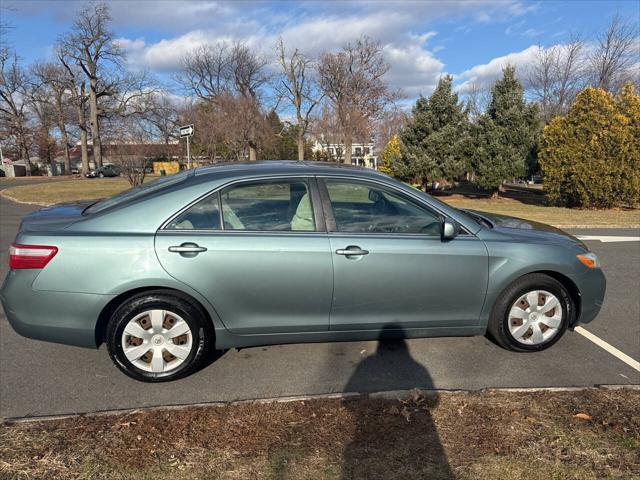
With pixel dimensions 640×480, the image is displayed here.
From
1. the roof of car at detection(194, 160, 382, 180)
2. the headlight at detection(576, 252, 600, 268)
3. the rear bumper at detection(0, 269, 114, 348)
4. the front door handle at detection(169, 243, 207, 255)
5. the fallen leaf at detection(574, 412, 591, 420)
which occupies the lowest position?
the fallen leaf at detection(574, 412, 591, 420)

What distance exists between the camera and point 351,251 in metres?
3.12

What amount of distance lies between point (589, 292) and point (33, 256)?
439cm

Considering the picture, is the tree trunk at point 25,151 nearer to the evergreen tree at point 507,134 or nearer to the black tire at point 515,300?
the evergreen tree at point 507,134

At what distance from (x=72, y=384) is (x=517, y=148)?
20152 millimetres

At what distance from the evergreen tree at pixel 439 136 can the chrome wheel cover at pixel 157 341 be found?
1881 cm

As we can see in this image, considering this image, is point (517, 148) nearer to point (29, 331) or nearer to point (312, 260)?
Answer: point (312, 260)

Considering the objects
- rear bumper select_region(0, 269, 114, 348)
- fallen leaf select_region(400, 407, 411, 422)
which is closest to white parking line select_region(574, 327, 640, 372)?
fallen leaf select_region(400, 407, 411, 422)

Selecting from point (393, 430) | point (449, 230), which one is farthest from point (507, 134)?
point (393, 430)

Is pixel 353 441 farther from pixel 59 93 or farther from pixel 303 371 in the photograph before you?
pixel 59 93

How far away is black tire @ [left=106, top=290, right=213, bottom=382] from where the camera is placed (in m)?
2.97

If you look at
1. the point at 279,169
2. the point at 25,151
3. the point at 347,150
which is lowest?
the point at 279,169

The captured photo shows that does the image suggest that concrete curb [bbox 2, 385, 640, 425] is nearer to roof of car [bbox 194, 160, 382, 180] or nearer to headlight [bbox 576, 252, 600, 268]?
headlight [bbox 576, 252, 600, 268]

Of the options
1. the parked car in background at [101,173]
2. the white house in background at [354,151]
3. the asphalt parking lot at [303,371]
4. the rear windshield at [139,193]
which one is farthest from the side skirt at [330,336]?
the parked car in background at [101,173]

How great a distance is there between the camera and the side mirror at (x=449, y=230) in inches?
126
